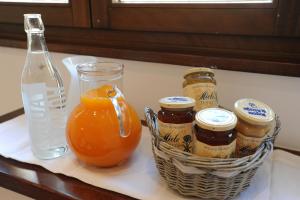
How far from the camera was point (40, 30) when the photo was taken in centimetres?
65

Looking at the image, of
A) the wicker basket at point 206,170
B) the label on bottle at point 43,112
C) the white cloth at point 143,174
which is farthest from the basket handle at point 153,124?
the label on bottle at point 43,112

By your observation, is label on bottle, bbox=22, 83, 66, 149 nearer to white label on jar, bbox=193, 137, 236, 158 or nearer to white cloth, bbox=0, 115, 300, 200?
white cloth, bbox=0, 115, 300, 200

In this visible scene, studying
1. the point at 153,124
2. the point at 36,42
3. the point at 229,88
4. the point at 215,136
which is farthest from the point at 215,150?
the point at 36,42

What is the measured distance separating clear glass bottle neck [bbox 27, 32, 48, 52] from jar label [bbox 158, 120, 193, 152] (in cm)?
33

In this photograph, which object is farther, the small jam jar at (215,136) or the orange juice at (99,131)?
the orange juice at (99,131)

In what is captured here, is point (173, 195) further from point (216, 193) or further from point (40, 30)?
point (40, 30)

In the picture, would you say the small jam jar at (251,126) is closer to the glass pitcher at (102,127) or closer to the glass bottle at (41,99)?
the glass pitcher at (102,127)

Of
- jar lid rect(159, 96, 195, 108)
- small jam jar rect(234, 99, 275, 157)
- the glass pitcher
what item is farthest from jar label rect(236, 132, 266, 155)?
the glass pitcher

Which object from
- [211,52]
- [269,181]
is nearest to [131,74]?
[211,52]

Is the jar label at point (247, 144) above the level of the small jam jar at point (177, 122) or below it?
below

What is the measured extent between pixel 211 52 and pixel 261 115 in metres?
0.31

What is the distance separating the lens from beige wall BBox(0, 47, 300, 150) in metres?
0.72

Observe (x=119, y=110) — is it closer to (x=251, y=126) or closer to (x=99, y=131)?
(x=99, y=131)

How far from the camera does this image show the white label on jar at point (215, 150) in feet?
1.62
